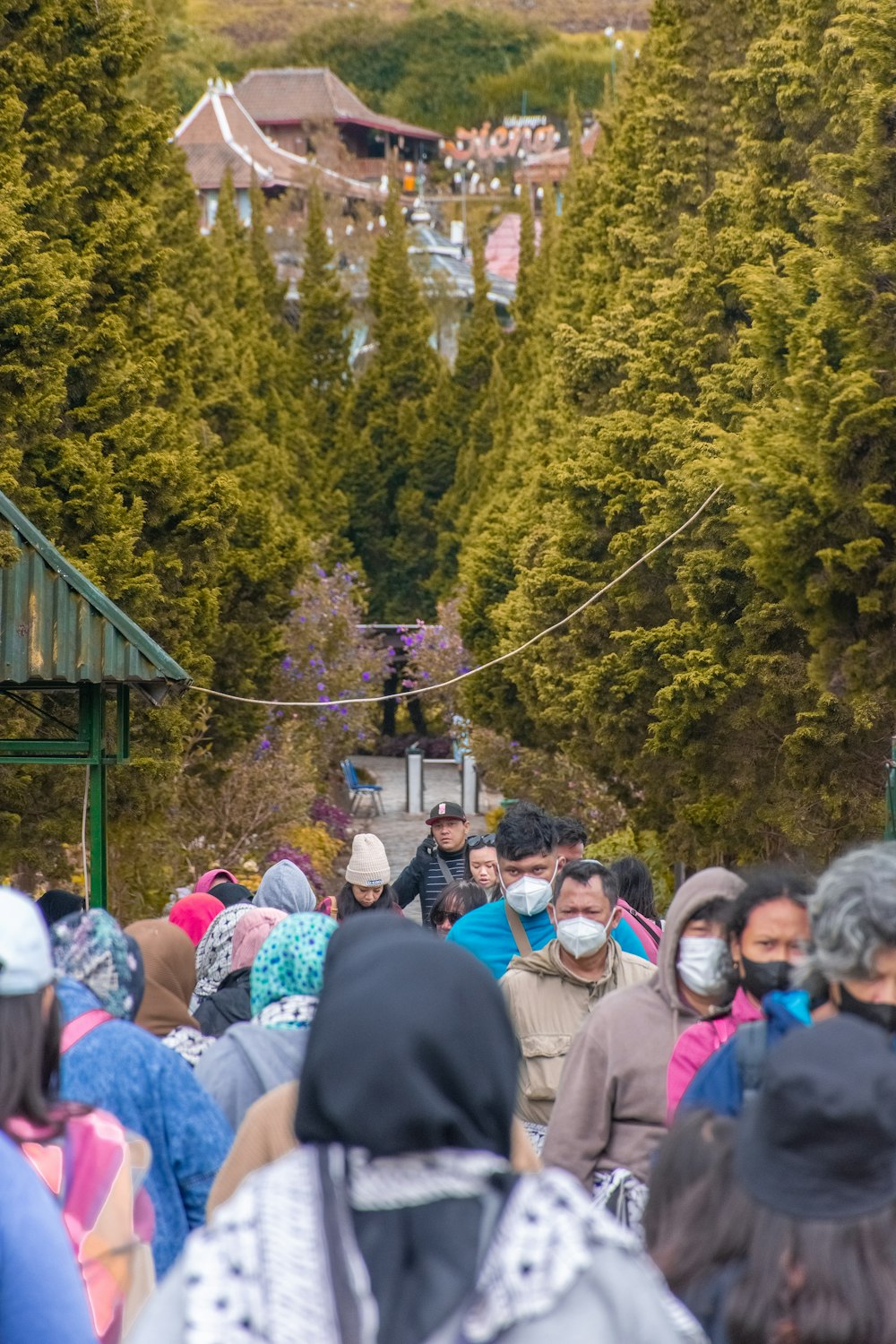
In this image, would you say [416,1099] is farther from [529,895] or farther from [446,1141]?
[529,895]

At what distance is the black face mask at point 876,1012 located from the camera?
3800 millimetres

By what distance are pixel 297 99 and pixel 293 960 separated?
319 feet

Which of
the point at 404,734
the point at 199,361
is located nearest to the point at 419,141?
the point at 404,734

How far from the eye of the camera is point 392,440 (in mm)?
49250

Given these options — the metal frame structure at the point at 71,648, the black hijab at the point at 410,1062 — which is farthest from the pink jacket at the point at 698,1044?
the metal frame structure at the point at 71,648

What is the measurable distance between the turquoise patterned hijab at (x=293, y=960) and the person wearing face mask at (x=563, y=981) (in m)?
1.34

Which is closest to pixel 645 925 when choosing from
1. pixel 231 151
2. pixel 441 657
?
pixel 441 657

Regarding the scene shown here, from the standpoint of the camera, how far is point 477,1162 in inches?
87.4

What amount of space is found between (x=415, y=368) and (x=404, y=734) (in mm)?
10571

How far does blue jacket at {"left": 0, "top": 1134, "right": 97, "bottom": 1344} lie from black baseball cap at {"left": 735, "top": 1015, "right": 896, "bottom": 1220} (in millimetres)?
1003

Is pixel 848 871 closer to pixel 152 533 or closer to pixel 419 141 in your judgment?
pixel 152 533

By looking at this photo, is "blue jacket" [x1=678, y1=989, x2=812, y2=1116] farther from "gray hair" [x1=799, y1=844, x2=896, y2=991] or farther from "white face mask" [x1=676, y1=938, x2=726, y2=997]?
"white face mask" [x1=676, y1=938, x2=726, y2=997]

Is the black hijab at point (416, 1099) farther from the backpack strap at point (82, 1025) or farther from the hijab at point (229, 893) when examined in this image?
the hijab at point (229, 893)

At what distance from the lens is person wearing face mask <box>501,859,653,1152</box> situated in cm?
559
